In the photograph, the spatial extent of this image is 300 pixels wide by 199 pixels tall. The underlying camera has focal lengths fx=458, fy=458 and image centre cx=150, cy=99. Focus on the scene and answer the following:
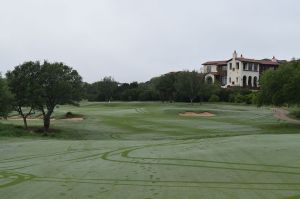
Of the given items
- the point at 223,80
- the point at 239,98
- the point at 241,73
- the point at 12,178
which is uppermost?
the point at 241,73

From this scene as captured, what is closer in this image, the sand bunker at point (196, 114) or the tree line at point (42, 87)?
the tree line at point (42, 87)

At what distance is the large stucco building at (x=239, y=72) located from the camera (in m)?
144

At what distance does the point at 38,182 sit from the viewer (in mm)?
16047

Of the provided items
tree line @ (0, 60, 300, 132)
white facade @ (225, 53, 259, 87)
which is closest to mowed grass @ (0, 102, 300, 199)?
tree line @ (0, 60, 300, 132)

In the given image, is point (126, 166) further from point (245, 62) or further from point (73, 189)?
point (245, 62)

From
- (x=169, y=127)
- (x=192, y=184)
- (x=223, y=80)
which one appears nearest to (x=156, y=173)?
(x=192, y=184)

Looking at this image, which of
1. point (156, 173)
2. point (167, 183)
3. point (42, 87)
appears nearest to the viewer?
point (167, 183)

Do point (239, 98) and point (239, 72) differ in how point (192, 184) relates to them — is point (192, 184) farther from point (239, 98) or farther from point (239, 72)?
point (239, 72)

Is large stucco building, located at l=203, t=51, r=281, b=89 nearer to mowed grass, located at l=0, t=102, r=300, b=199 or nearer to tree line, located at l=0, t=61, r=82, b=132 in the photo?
tree line, located at l=0, t=61, r=82, b=132

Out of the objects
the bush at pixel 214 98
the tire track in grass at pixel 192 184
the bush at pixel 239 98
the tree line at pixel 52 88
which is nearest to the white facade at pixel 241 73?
the bush at pixel 214 98

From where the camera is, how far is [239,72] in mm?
143625

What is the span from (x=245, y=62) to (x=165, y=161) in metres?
128

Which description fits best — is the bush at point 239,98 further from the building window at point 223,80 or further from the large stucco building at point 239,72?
the building window at point 223,80

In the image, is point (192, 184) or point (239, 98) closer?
point (192, 184)
